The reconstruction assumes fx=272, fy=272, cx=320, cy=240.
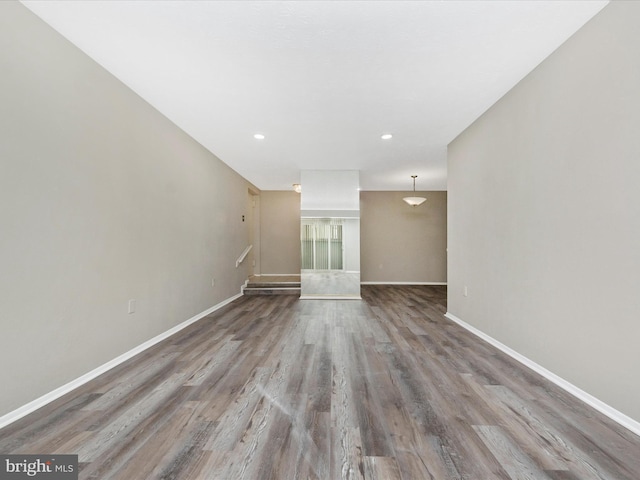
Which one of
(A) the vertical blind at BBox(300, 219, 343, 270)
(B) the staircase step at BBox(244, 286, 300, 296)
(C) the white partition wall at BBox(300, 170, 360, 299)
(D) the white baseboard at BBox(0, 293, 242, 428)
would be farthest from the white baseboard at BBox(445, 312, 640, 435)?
(B) the staircase step at BBox(244, 286, 300, 296)

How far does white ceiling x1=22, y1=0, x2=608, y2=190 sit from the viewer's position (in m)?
1.84

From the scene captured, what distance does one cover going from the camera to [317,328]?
3.71m

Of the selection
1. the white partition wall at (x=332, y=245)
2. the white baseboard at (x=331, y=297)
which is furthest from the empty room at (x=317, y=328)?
the white partition wall at (x=332, y=245)

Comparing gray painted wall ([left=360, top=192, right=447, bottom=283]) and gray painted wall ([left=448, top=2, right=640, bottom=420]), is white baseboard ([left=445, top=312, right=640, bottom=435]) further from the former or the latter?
gray painted wall ([left=360, top=192, right=447, bottom=283])

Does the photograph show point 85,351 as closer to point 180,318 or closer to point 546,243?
point 180,318

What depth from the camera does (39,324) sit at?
74.0 inches

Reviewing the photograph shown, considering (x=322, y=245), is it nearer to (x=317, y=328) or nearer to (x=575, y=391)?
(x=317, y=328)

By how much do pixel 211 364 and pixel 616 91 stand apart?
369 centimetres

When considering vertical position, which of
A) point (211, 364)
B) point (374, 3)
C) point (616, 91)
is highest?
point (374, 3)

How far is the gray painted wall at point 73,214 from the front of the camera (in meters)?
1.75

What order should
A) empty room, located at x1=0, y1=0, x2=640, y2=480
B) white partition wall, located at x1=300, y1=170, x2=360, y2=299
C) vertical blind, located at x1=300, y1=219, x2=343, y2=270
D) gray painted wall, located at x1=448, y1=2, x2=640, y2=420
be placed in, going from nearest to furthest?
empty room, located at x1=0, y1=0, x2=640, y2=480
gray painted wall, located at x1=448, y1=2, x2=640, y2=420
white partition wall, located at x1=300, y1=170, x2=360, y2=299
vertical blind, located at x1=300, y1=219, x2=343, y2=270

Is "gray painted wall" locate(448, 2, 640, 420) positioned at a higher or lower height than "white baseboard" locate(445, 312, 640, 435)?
higher

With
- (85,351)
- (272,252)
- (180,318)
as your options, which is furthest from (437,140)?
(272,252)

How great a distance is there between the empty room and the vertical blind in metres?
2.42
